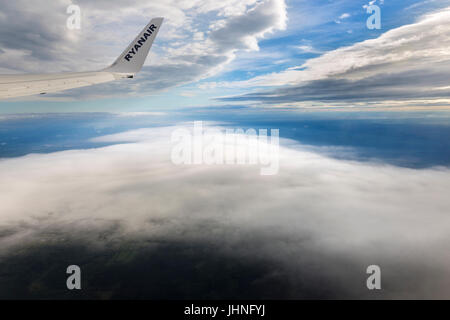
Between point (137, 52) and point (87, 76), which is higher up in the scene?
point (137, 52)

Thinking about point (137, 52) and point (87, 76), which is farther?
point (137, 52)

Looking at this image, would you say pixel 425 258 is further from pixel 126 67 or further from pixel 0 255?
pixel 0 255

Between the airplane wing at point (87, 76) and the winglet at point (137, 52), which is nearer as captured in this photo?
the airplane wing at point (87, 76)

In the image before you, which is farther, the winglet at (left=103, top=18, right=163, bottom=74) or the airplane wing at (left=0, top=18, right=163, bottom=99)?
the winglet at (left=103, top=18, right=163, bottom=74)

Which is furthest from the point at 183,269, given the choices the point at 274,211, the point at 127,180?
the point at 127,180

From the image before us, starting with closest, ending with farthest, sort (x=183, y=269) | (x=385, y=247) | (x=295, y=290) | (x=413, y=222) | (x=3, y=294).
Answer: (x=3, y=294), (x=295, y=290), (x=183, y=269), (x=385, y=247), (x=413, y=222)
